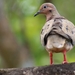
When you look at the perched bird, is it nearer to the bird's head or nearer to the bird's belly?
the bird's belly

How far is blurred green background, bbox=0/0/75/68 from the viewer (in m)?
10.7

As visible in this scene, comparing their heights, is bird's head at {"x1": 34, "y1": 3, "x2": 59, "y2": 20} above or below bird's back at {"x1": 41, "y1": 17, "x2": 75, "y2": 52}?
above

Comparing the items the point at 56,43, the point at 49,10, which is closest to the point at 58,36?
the point at 56,43

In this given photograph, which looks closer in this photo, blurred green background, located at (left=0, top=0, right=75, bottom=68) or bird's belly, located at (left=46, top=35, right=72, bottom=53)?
bird's belly, located at (left=46, top=35, right=72, bottom=53)

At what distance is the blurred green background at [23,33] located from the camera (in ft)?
35.2

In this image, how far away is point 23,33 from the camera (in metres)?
12.0

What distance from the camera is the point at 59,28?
636 cm

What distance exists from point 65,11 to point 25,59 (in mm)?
2514

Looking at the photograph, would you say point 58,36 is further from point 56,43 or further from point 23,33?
point 23,33

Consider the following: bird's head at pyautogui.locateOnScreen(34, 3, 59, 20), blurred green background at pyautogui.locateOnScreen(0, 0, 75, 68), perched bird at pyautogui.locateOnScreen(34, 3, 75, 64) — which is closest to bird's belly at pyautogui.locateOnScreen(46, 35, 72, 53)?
perched bird at pyautogui.locateOnScreen(34, 3, 75, 64)

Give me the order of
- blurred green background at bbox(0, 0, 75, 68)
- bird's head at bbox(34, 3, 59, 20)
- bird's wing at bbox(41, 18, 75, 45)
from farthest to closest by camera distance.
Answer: blurred green background at bbox(0, 0, 75, 68) < bird's head at bbox(34, 3, 59, 20) < bird's wing at bbox(41, 18, 75, 45)

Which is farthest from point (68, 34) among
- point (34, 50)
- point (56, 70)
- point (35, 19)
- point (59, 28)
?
point (35, 19)

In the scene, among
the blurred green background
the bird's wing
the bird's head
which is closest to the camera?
the bird's wing

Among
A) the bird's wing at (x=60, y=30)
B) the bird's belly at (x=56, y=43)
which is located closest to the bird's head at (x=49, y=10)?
the bird's wing at (x=60, y=30)
